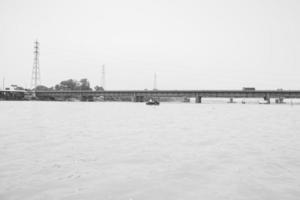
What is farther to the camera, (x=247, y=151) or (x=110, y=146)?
(x=110, y=146)

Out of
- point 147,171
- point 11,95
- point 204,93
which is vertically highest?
point 204,93

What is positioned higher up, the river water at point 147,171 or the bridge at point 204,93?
the bridge at point 204,93

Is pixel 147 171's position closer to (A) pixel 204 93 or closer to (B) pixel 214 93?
(A) pixel 204 93

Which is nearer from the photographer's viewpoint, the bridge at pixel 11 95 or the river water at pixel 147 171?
the river water at pixel 147 171

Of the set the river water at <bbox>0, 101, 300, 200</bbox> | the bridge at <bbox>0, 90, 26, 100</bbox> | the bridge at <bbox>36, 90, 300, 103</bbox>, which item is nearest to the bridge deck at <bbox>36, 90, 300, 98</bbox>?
the bridge at <bbox>36, 90, 300, 103</bbox>

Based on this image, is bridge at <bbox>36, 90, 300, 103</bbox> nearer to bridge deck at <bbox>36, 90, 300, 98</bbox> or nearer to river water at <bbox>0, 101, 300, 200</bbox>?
bridge deck at <bbox>36, 90, 300, 98</bbox>

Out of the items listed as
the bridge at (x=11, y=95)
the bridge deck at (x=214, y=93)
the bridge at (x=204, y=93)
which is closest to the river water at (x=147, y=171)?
the bridge deck at (x=214, y=93)

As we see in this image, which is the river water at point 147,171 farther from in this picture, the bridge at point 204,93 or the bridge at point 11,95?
the bridge at point 11,95

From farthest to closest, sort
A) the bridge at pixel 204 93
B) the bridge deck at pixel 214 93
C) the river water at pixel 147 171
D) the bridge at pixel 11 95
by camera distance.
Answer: the bridge at pixel 11 95 → the bridge at pixel 204 93 → the bridge deck at pixel 214 93 → the river water at pixel 147 171

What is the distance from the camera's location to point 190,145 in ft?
51.5

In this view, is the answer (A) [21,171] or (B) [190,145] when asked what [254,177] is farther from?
(A) [21,171]

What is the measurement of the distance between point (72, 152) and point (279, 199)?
9239 millimetres

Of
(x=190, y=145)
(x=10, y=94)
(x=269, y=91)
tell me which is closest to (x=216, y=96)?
(x=269, y=91)

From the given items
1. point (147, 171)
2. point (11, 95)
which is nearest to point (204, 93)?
point (11, 95)
